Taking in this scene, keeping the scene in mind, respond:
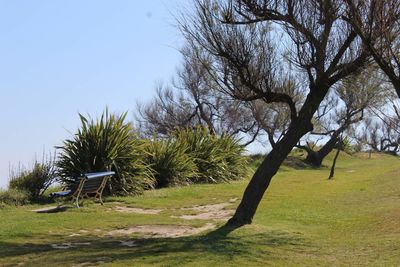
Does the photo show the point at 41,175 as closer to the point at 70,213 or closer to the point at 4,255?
the point at 70,213

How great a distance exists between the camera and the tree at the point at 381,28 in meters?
7.57

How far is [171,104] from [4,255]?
113ft

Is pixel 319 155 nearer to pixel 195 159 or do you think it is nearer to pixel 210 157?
pixel 210 157

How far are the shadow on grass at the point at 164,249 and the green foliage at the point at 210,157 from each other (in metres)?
11.6

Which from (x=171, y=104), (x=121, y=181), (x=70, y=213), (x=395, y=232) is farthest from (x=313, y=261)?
(x=171, y=104)

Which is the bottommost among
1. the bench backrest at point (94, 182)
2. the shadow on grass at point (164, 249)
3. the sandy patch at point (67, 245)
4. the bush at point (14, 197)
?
the shadow on grass at point (164, 249)

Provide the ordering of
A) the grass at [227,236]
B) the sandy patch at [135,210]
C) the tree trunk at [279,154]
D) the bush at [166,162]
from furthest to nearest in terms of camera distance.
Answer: the bush at [166,162], the sandy patch at [135,210], the tree trunk at [279,154], the grass at [227,236]

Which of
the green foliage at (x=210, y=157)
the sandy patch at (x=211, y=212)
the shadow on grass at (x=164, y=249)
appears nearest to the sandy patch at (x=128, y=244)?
the shadow on grass at (x=164, y=249)

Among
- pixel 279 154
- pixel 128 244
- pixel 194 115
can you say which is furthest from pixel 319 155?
pixel 128 244

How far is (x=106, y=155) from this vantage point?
1628cm

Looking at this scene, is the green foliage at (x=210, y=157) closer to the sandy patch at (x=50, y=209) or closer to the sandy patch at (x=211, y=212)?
the sandy patch at (x=211, y=212)

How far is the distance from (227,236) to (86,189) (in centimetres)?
559

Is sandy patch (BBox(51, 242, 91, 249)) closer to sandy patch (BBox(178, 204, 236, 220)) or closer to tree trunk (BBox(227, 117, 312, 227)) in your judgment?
tree trunk (BBox(227, 117, 312, 227))

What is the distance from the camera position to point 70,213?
1267 cm
